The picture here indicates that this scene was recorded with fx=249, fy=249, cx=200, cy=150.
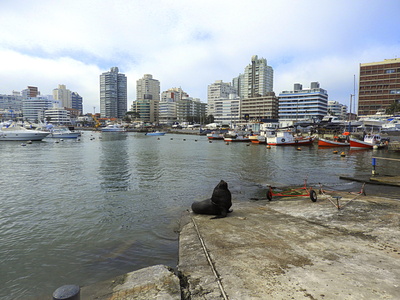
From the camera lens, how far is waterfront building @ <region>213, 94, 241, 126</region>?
6745 inches

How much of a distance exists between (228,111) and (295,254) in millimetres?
173102

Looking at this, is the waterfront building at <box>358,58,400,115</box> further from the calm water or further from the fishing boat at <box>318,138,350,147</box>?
the calm water

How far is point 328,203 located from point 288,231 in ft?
13.9

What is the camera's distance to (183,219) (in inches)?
400

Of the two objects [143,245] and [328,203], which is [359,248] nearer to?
[328,203]

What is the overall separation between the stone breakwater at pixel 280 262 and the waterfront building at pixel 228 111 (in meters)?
162

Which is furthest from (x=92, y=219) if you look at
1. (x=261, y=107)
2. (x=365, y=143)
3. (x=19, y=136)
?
(x=261, y=107)

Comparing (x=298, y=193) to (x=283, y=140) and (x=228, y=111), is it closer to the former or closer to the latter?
(x=283, y=140)

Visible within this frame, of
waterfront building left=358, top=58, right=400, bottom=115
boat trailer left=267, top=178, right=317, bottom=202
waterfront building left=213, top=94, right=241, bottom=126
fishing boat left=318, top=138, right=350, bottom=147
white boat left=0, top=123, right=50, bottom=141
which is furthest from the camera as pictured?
waterfront building left=213, top=94, right=241, bottom=126

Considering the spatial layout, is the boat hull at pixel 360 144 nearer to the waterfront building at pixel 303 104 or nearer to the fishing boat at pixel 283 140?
the fishing boat at pixel 283 140

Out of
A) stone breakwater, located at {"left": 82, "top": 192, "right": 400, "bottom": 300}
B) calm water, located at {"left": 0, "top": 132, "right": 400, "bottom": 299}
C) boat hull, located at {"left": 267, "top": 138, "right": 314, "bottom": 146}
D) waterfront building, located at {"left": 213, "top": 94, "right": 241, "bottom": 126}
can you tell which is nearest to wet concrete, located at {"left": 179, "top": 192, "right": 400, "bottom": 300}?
stone breakwater, located at {"left": 82, "top": 192, "right": 400, "bottom": 300}

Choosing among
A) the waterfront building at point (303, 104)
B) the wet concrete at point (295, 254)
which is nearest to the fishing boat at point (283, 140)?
the wet concrete at point (295, 254)

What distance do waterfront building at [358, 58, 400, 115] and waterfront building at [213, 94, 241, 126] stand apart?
73065mm

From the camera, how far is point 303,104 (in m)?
131
